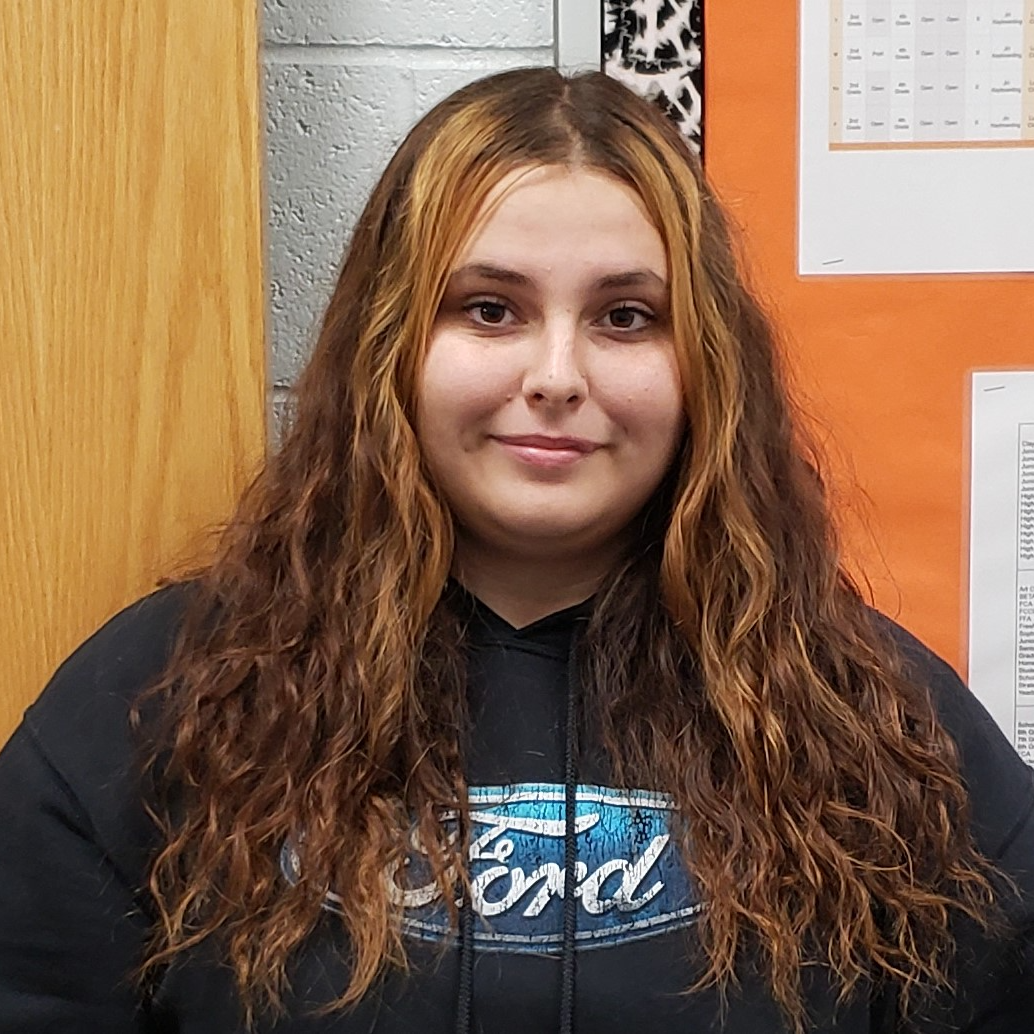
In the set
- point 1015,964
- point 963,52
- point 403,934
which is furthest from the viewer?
point 963,52

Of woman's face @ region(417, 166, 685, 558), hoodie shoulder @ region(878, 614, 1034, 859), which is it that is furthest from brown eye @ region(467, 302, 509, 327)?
hoodie shoulder @ region(878, 614, 1034, 859)

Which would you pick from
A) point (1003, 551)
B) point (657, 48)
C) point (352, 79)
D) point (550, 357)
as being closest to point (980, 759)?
point (1003, 551)

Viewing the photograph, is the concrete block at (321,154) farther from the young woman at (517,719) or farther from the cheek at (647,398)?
the cheek at (647,398)

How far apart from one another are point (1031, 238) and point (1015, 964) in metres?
0.56

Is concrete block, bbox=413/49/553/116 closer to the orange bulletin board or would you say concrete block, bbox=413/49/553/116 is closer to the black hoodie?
the orange bulletin board

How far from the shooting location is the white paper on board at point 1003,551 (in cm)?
109

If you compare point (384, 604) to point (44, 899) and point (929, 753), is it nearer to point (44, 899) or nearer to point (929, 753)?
point (44, 899)

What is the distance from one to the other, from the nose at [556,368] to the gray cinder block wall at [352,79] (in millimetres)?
289

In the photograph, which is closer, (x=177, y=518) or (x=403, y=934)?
(x=403, y=934)

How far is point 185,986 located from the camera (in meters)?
0.87

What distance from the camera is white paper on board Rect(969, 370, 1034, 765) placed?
109 centimetres

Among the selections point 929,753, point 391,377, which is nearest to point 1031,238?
point 929,753

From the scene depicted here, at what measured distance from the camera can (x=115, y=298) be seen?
92cm

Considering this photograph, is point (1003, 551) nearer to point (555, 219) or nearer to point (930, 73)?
point (930, 73)
